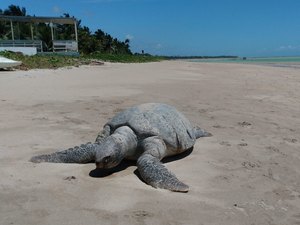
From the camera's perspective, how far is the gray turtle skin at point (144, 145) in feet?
12.4

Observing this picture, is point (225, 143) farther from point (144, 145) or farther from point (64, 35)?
point (64, 35)

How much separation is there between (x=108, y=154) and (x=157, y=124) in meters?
0.86

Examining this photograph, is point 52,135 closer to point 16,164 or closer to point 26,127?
point 26,127

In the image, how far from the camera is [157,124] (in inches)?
176

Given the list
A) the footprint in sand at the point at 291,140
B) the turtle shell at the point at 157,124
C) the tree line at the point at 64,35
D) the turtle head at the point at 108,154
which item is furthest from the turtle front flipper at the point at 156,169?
the tree line at the point at 64,35

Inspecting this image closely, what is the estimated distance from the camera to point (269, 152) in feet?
16.7

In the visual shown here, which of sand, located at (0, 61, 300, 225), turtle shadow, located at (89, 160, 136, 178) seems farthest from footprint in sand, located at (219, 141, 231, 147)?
turtle shadow, located at (89, 160, 136, 178)

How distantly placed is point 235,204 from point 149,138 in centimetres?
134

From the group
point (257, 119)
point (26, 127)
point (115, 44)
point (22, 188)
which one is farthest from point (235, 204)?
point (115, 44)

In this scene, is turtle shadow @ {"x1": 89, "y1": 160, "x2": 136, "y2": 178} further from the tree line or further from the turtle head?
the tree line

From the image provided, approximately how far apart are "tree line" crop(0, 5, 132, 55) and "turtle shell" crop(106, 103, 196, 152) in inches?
1318

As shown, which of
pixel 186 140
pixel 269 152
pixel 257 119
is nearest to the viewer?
pixel 186 140

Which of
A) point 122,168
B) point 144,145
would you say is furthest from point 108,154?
point 144,145

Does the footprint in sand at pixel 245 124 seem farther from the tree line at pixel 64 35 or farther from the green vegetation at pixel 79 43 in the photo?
the tree line at pixel 64 35
